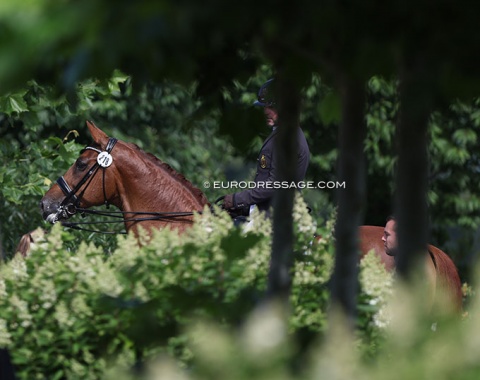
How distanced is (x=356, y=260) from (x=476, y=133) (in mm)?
15939

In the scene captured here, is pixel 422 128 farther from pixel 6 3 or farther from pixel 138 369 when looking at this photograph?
pixel 6 3

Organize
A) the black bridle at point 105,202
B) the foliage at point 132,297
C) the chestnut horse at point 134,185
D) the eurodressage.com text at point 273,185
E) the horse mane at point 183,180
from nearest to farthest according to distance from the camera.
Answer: the eurodressage.com text at point 273,185
the foliage at point 132,297
the black bridle at point 105,202
the chestnut horse at point 134,185
the horse mane at point 183,180

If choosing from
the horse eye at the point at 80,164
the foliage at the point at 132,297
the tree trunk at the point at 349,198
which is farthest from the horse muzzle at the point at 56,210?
the tree trunk at the point at 349,198

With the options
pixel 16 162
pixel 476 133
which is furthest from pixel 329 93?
pixel 476 133

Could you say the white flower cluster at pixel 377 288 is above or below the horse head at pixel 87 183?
below

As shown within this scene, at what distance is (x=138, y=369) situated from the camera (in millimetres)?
4883

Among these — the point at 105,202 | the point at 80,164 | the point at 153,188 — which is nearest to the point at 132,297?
the point at 153,188

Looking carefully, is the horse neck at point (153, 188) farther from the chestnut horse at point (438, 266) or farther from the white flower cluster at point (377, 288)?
the white flower cluster at point (377, 288)

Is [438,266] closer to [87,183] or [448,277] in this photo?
[448,277]

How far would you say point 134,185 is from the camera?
11.7 meters

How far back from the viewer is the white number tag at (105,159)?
11.6 m

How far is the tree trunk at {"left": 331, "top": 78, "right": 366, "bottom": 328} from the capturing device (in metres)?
4.93

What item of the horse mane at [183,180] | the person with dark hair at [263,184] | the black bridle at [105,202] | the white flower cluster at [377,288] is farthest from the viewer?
the horse mane at [183,180]

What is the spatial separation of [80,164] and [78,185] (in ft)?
0.68
